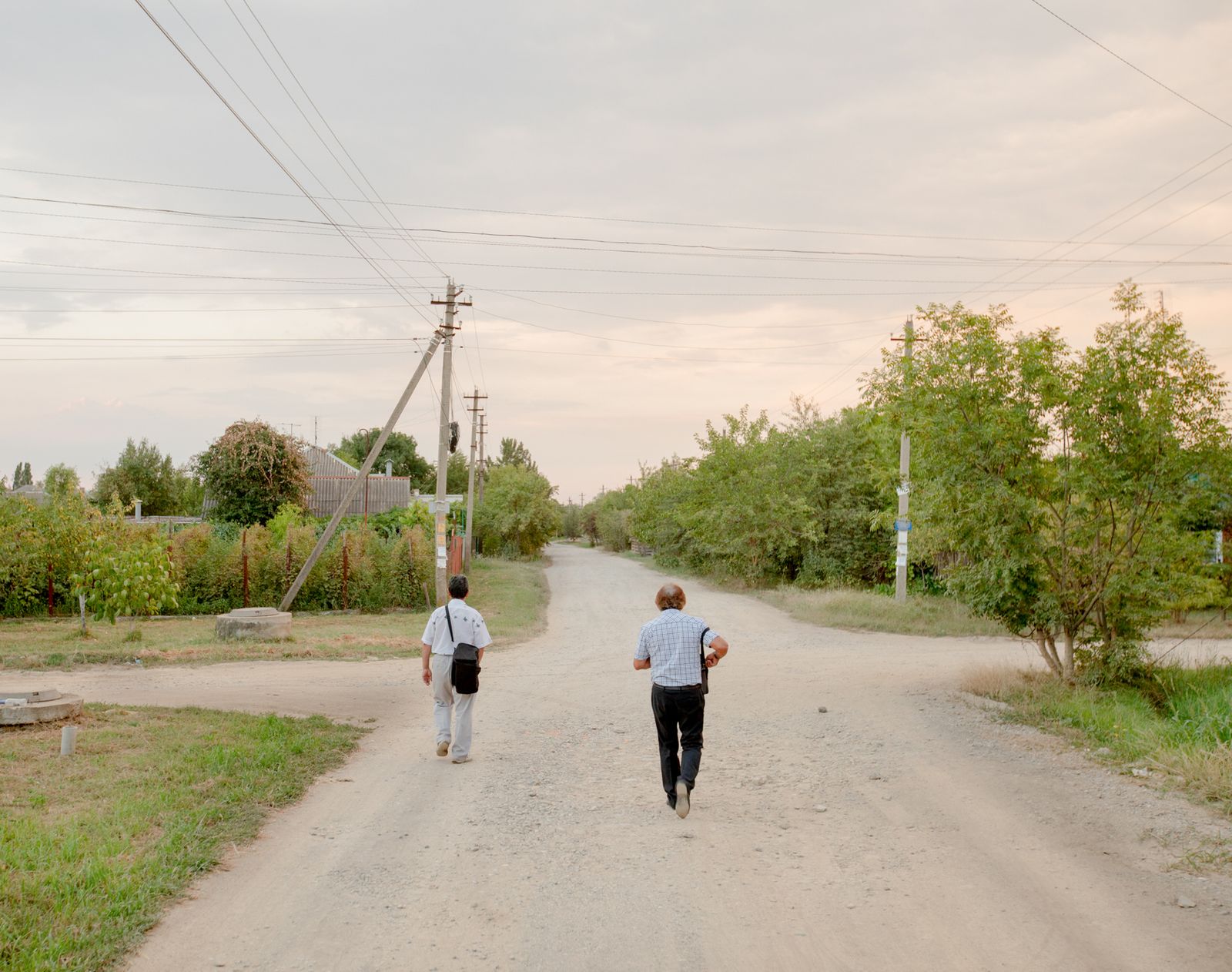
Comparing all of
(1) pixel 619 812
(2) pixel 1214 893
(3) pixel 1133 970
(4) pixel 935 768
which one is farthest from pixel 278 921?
(4) pixel 935 768

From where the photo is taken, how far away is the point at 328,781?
26.7 feet

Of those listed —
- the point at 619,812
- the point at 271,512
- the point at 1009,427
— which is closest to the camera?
the point at 619,812

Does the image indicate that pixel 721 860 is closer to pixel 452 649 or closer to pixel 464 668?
pixel 464 668

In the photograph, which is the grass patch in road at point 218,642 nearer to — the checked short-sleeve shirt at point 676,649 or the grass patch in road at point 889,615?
the grass patch in road at point 889,615

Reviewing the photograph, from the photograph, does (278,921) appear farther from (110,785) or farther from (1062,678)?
(1062,678)

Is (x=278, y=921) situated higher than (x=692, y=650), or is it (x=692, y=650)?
(x=692, y=650)

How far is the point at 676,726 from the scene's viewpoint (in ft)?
24.1

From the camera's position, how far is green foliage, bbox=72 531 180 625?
57.1 ft

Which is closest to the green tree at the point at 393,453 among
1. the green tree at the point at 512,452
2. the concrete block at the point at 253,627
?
the green tree at the point at 512,452

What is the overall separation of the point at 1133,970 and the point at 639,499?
58863mm

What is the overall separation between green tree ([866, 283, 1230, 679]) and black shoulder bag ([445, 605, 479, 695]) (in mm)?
6397

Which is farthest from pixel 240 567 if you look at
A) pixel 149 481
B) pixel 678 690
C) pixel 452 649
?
pixel 149 481

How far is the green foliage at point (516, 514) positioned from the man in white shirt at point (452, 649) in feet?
171

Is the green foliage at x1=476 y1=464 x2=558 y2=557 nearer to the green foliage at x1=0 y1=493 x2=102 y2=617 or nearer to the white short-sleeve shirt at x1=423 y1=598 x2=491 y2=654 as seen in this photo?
the green foliage at x1=0 y1=493 x2=102 y2=617
